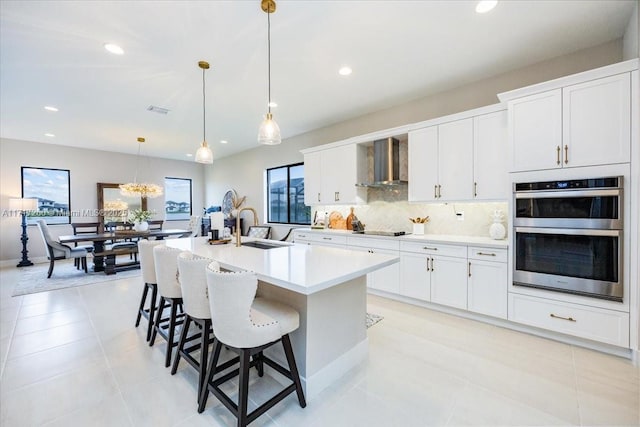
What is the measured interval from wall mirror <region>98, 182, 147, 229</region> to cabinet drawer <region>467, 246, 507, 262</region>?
7.95 metres

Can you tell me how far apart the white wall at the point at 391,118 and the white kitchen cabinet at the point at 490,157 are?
0.50 m

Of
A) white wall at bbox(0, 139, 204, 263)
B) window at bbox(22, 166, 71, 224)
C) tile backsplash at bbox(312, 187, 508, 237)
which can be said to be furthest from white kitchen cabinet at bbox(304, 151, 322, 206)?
window at bbox(22, 166, 71, 224)

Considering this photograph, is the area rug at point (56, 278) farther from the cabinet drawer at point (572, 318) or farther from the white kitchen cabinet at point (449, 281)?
the cabinet drawer at point (572, 318)

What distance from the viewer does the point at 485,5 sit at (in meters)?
2.18

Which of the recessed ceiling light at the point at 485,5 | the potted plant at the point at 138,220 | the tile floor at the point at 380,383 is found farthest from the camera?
the potted plant at the point at 138,220

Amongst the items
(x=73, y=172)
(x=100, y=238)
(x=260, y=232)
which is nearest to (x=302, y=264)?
(x=260, y=232)

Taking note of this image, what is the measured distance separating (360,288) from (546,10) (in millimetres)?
2797

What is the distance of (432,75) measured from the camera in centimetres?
331

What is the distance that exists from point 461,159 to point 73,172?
28.8ft

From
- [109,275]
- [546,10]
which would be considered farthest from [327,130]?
[109,275]

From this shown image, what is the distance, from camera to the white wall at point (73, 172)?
6.13 m

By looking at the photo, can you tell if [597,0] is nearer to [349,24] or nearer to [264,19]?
[349,24]

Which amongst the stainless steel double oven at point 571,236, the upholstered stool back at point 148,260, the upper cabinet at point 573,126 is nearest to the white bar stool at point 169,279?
the upholstered stool back at point 148,260

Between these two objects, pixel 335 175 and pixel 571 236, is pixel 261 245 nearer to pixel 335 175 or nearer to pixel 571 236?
pixel 335 175
